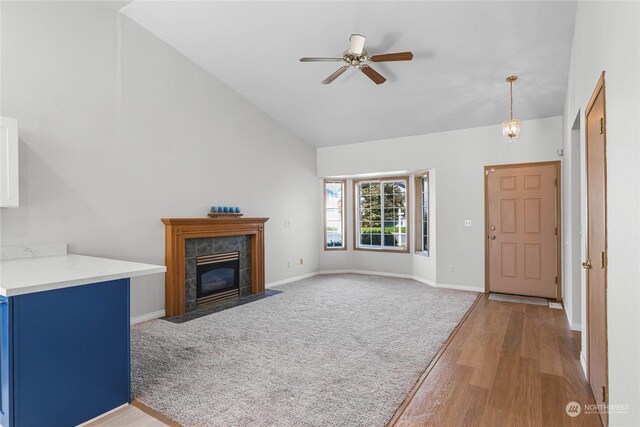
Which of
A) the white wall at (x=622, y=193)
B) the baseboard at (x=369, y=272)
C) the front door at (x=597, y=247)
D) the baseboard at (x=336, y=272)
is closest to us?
the white wall at (x=622, y=193)

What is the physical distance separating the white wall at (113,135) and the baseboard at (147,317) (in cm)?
5

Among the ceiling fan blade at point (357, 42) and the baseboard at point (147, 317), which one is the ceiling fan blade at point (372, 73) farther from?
the baseboard at point (147, 317)

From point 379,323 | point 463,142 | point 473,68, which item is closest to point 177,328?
point 379,323

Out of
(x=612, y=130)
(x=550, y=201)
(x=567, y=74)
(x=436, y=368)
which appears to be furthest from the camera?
(x=550, y=201)

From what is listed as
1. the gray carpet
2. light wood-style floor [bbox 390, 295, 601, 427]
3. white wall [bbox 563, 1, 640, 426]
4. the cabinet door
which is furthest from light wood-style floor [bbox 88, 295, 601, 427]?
white wall [bbox 563, 1, 640, 426]

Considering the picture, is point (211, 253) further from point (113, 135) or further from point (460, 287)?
point (460, 287)

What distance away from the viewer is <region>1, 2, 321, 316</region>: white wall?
3180 mm

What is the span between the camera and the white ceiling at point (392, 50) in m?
3.31

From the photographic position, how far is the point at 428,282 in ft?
19.9

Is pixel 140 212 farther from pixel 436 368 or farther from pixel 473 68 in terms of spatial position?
pixel 473 68

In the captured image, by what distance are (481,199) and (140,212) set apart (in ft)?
16.1

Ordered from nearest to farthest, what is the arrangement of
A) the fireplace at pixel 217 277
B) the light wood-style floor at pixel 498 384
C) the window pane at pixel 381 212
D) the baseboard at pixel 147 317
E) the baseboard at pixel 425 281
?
the light wood-style floor at pixel 498 384 < the baseboard at pixel 147 317 < the fireplace at pixel 217 277 < the baseboard at pixel 425 281 < the window pane at pixel 381 212

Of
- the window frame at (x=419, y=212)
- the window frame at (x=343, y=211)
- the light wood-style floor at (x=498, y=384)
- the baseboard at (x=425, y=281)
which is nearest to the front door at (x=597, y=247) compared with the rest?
the light wood-style floor at (x=498, y=384)

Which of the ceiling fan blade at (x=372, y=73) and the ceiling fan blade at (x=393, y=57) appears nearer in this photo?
the ceiling fan blade at (x=393, y=57)
